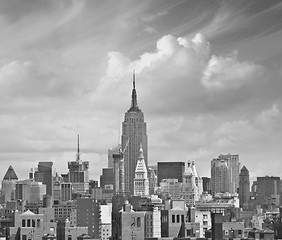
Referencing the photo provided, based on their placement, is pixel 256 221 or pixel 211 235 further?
pixel 256 221

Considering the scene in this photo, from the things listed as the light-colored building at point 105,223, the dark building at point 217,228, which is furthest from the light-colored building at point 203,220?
the dark building at point 217,228

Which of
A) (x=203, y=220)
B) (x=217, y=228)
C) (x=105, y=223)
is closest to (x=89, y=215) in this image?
(x=105, y=223)

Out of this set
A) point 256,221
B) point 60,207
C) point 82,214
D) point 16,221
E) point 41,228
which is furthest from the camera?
point 60,207

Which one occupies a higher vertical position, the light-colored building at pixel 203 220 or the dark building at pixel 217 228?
the light-colored building at pixel 203 220

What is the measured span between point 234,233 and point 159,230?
6.25 m

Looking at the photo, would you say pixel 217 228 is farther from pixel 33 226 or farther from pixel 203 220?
pixel 33 226

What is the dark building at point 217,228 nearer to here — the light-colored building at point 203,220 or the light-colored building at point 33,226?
the light-colored building at point 203,220

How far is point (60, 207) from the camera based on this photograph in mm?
183375

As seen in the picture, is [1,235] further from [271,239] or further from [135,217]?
[271,239]

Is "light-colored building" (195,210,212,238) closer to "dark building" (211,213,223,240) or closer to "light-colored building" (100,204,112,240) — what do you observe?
"light-colored building" (100,204,112,240)

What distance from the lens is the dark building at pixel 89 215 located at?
12736 centimetres

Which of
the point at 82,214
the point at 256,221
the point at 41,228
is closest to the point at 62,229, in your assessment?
the point at 41,228

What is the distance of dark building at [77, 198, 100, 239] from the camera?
127 meters

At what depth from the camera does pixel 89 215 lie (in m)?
140
